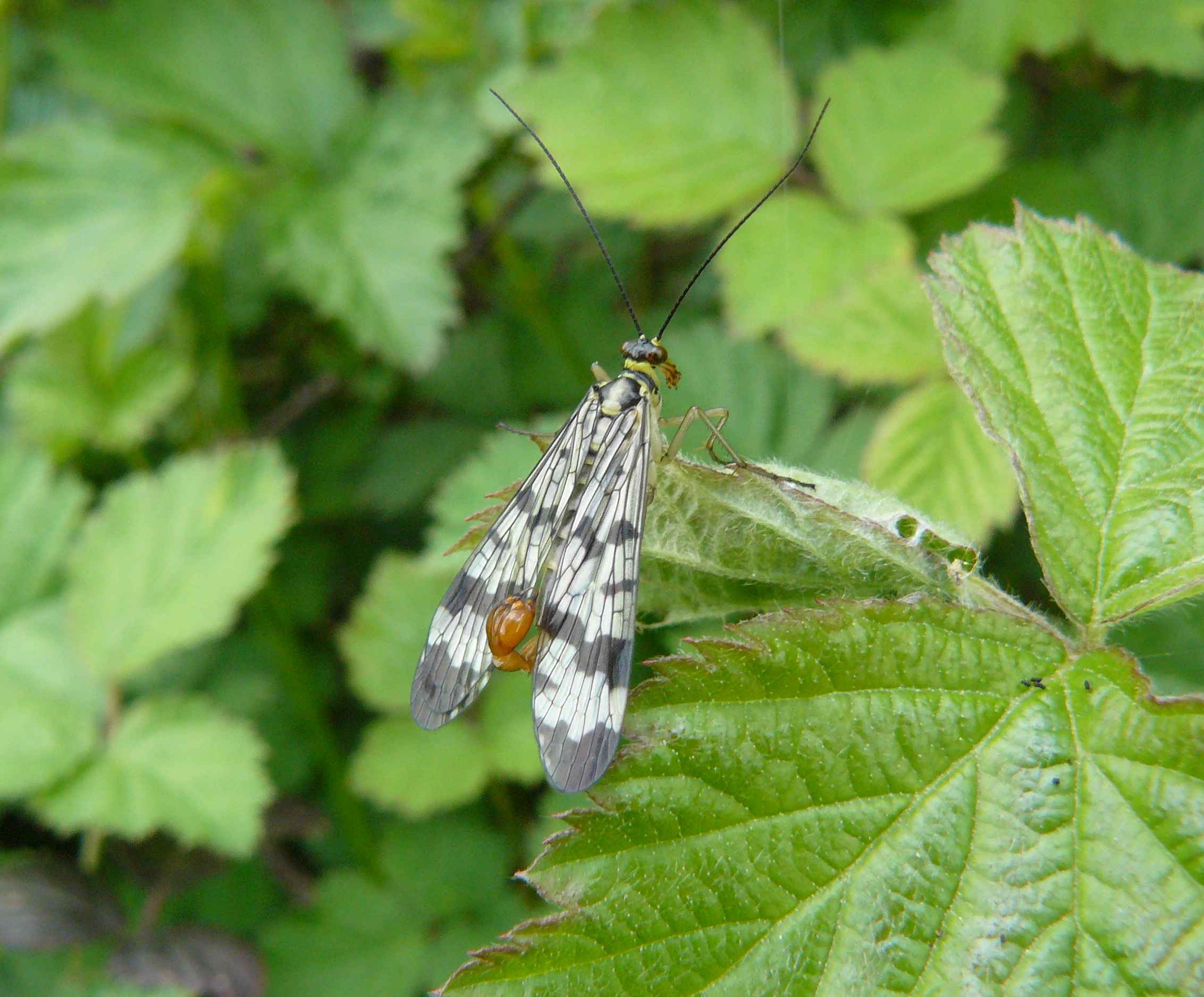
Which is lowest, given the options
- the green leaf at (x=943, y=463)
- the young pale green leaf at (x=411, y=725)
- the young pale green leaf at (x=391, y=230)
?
the young pale green leaf at (x=411, y=725)

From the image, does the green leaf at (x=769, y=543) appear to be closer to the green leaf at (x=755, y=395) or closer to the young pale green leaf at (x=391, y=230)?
the green leaf at (x=755, y=395)

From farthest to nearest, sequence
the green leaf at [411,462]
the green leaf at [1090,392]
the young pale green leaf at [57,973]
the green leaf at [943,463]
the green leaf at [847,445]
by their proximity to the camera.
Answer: the green leaf at [411,462]
the young pale green leaf at [57,973]
the green leaf at [847,445]
the green leaf at [943,463]
the green leaf at [1090,392]

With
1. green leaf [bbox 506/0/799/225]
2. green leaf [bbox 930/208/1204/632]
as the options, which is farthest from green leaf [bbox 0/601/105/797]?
green leaf [bbox 930/208/1204/632]

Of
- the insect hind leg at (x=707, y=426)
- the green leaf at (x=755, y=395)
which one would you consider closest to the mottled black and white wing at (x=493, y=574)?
the insect hind leg at (x=707, y=426)

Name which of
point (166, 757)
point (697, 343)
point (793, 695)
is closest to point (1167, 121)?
point (697, 343)

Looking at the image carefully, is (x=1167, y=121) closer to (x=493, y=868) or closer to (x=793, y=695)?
(x=793, y=695)

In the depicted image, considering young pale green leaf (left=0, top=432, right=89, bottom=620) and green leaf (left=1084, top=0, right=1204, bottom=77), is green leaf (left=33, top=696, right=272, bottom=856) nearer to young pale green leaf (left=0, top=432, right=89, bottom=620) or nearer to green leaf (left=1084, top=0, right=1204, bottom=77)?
young pale green leaf (left=0, top=432, right=89, bottom=620)

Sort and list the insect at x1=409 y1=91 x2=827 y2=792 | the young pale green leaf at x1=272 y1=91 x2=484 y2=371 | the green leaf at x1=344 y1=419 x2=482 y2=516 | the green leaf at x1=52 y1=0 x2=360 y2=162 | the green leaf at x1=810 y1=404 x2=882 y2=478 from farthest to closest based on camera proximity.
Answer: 1. the green leaf at x1=344 y1=419 x2=482 y2=516
2. the green leaf at x1=52 y1=0 x2=360 y2=162
3. the young pale green leaf at x1=272 y1=91 x2=484 y2=371
4. the green leaf at x1=810 y1=404 x2=882 y2=478
5. the insect at x1=409 y1=91 x2=827 y2=792
